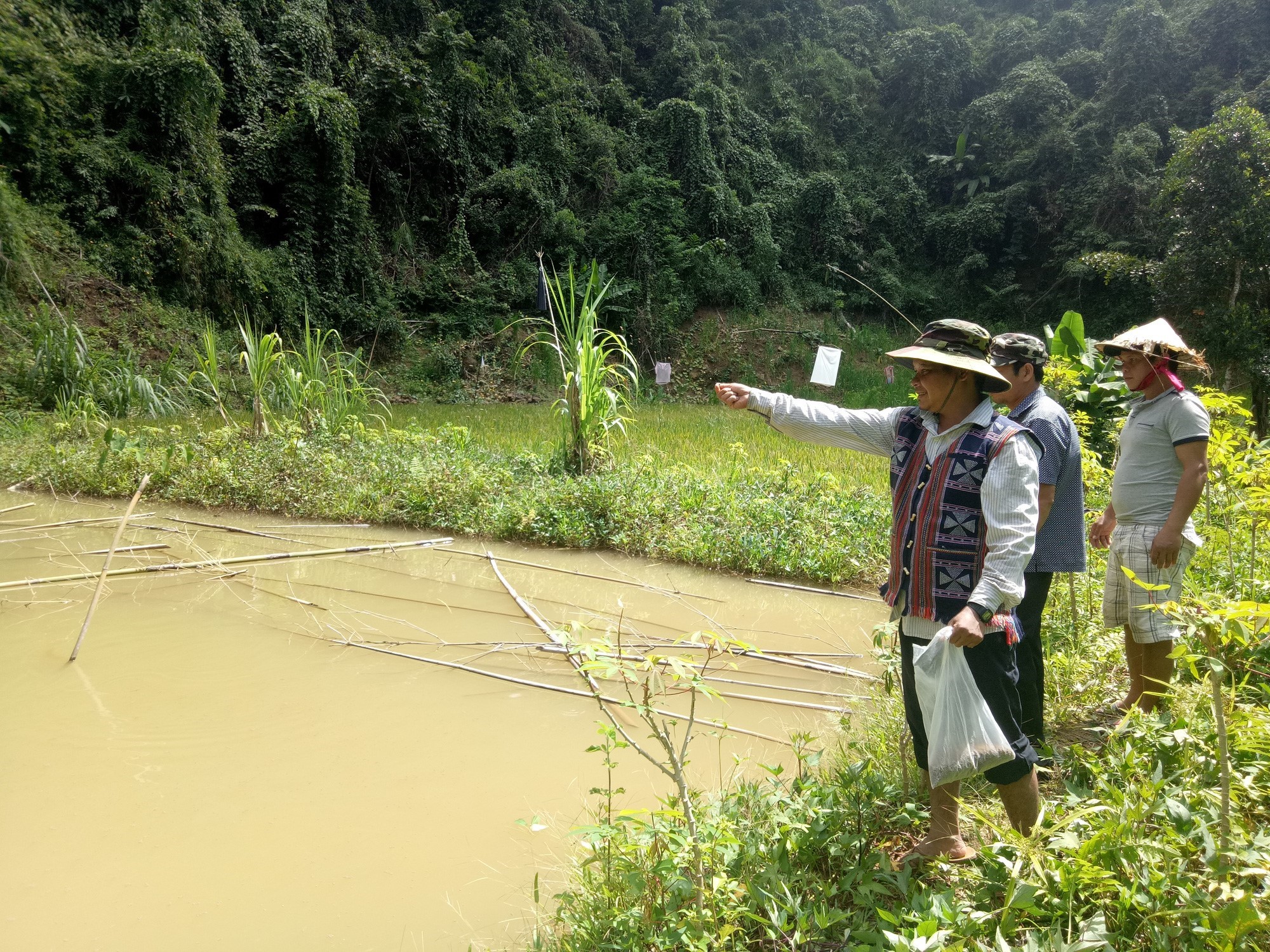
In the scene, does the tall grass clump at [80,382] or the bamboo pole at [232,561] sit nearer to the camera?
the bamboo pole at [232,561]

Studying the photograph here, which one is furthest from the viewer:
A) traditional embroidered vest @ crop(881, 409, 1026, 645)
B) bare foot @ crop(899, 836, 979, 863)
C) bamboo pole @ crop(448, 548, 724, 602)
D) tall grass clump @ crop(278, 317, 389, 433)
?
tall grass clump @ crop(278, 317, 389, 433)

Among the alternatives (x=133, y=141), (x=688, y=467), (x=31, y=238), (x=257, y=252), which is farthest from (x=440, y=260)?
(x=688, y=467)

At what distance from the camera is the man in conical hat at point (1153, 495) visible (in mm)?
2240

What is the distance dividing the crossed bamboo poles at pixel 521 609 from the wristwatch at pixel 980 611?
50 centimetres

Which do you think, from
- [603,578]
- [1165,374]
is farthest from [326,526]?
[1165,374]

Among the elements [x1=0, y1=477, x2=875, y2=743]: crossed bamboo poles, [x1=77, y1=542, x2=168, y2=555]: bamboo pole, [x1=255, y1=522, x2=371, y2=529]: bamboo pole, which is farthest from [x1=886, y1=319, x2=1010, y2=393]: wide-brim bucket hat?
[x1=255, y1=522, x2=371, y2=529]: bamboo pole

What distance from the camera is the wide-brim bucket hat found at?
5.54 feet

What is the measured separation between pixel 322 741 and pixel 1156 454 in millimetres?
2794

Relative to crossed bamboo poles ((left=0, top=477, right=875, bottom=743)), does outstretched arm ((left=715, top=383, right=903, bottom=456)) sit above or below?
above

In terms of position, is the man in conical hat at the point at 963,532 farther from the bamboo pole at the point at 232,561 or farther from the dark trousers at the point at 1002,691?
the bamboo pole at the point at 232,561

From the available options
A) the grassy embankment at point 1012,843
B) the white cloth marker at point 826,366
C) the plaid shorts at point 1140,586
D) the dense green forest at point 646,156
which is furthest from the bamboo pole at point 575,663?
the dense green forest at point 646,156

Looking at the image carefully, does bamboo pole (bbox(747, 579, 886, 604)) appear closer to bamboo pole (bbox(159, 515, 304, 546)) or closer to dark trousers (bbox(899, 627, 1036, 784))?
dark trousers (bbox(899, 627, 1036, 784))

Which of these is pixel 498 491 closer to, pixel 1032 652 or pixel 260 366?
pixel 260 366

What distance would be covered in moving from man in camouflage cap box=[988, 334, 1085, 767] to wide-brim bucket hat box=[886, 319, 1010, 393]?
0.24 metres
